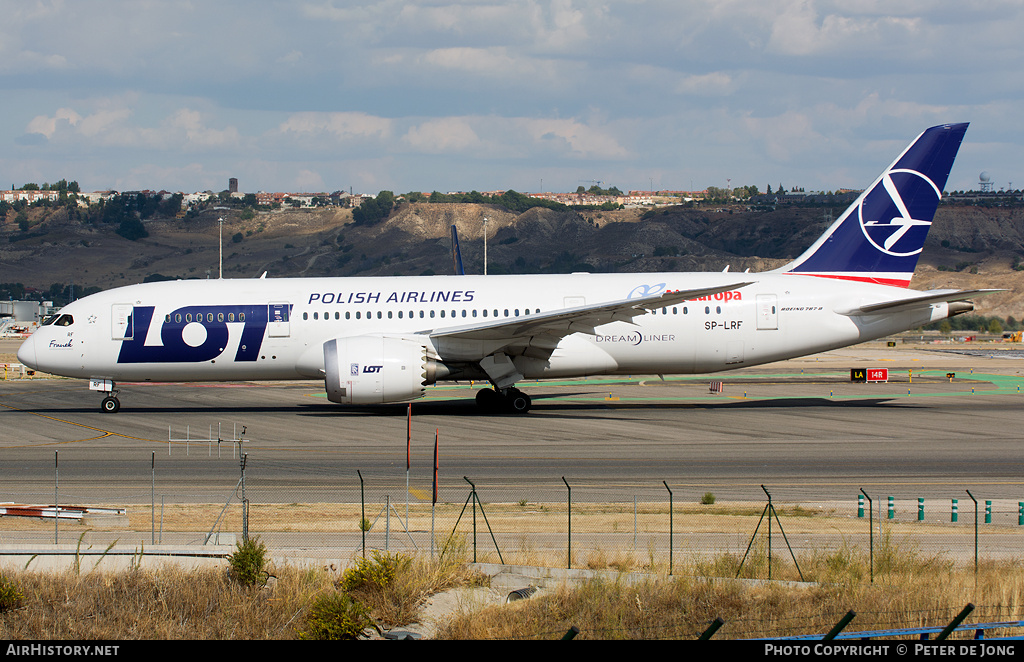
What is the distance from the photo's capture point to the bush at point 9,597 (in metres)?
12.7

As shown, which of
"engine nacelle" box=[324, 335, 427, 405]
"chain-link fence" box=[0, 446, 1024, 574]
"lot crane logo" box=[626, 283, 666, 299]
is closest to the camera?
"chain-link fence" box=[0, 446, 1024, 574]

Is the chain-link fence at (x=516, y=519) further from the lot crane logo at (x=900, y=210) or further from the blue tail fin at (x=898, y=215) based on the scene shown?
the lot crane logo at (x=900, y=210)

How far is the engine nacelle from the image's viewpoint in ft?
99.9

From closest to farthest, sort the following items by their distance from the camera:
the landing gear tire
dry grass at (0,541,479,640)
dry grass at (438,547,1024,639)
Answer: dry grass at (438,547,1024,639) < dry grass at (0,541,479,640) < the landing gear tire

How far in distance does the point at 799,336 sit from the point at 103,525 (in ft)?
81.2

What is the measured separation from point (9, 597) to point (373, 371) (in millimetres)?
18003

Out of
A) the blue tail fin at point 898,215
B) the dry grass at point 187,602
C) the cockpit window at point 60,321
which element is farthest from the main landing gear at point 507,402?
the dry grass at point 187,602

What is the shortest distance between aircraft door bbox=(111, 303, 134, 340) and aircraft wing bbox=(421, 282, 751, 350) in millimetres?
10205

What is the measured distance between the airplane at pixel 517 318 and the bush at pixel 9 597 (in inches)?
720

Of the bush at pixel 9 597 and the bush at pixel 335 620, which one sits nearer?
the bush at pixel 335 620

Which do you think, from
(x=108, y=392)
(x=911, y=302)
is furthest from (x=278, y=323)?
(x=911, y=302)

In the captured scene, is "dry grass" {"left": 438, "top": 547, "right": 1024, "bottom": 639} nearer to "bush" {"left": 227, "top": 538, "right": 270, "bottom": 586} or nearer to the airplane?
"bush" {"left": 227, "top": 538, "right": 270, "bottom": 586}

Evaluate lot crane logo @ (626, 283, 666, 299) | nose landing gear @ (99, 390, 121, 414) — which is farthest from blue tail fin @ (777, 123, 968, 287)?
nose landing gear @ (99, 390, 121, 414)

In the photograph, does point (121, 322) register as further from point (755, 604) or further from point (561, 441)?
point (755, 604)
